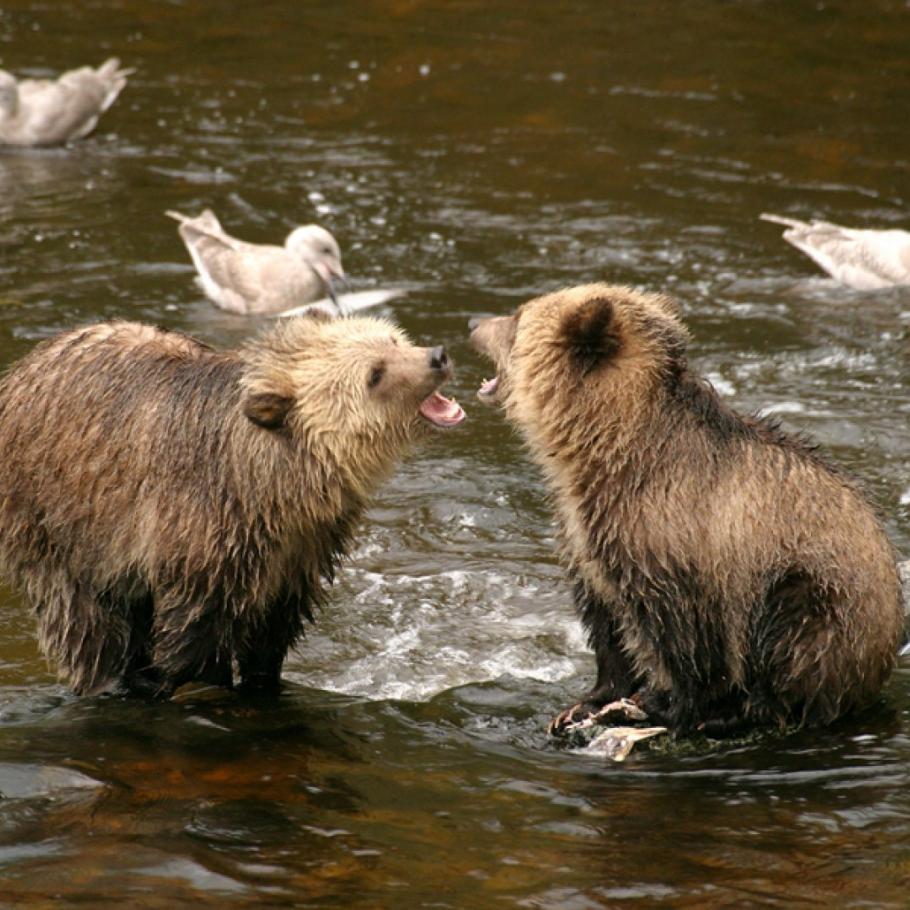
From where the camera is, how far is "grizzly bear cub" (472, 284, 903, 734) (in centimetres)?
646

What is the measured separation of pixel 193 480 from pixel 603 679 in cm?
177

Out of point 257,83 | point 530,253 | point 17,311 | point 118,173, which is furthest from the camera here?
point 257,83

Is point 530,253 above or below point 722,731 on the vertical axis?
above

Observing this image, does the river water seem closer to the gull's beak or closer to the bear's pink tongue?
the gull's beak

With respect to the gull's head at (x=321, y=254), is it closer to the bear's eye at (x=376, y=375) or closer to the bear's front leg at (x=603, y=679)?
the bear's eye at (x=376, y=375)

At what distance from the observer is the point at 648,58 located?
58.0 feet

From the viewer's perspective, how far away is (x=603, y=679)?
691cm

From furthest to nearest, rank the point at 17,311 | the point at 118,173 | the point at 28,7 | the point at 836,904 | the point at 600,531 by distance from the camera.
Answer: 1. the point at 28,7
2. the point at 118,173
3. the point at 17,311
4. the point at 600,531
5. the point at 836,904

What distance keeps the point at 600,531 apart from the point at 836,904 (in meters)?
1.79

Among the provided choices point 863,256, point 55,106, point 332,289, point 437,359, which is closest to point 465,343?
point 332,289

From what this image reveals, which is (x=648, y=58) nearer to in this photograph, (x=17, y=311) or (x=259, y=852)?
(x=17, y=311)

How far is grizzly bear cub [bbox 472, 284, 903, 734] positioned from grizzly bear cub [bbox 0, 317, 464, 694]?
57 cm

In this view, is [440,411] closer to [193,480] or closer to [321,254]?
[193,480]

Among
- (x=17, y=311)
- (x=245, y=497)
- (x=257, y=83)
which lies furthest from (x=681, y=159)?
(x=245, y=497)
